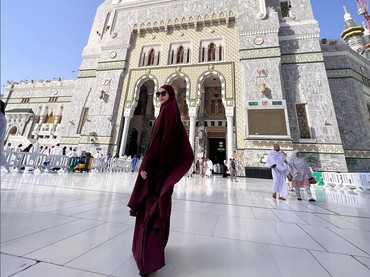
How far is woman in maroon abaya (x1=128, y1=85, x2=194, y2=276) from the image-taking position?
2.96 feet

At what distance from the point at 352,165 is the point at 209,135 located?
8.04 meters

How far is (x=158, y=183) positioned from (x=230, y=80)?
9921 millimetres


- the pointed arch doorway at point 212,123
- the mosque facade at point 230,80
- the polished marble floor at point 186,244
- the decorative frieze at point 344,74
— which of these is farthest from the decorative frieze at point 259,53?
the polished marble floor at point 186,244

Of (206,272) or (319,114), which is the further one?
(319,114)

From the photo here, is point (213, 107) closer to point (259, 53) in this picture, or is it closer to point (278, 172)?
point (259, 53)

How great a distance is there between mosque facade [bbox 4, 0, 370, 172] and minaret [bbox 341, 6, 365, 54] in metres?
8.48

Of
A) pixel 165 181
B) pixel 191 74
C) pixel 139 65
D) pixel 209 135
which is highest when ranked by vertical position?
pixel 139 65

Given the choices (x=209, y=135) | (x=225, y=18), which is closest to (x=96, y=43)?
(x=225, y=18)

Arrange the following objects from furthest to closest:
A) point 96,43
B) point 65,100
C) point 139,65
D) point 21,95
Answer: point 21,95 < point 65,100 < point 96,43 < point 139,65

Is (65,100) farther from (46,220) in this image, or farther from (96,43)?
(46,220)

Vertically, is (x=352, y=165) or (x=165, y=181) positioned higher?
(x=352, y=165)

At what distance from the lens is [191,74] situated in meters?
10.4

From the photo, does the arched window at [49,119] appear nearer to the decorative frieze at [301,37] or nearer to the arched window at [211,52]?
the arched window at [211,52]

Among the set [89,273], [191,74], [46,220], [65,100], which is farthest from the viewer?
[65,100]
